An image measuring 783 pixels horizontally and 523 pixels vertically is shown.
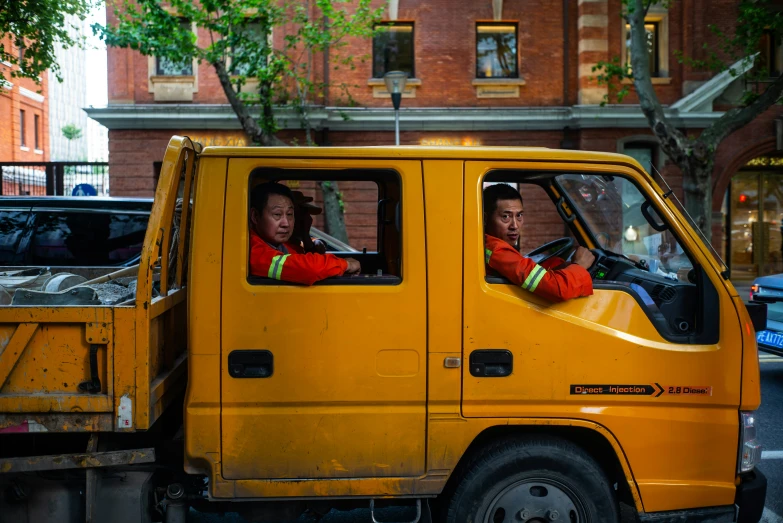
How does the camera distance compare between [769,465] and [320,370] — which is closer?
[320,370]

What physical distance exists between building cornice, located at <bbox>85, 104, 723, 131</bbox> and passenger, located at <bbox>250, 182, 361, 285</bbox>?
49.8 feet

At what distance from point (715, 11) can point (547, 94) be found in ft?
16.4

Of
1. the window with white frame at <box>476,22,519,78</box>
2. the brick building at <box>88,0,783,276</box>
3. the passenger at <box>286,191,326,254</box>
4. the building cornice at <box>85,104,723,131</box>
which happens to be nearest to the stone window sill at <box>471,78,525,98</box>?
the brick building at <box>88,0,783,276</box>

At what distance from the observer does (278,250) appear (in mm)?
3262

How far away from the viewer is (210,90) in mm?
18906

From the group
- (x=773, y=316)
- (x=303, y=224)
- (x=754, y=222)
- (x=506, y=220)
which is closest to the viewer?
(x=506, y=220)

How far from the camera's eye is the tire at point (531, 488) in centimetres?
315

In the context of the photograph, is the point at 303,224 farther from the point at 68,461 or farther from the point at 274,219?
the point at 68,461

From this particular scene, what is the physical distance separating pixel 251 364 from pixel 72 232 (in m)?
4.91

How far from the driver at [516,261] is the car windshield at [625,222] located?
41 cm

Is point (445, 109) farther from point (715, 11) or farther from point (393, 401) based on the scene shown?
point (393, 401)

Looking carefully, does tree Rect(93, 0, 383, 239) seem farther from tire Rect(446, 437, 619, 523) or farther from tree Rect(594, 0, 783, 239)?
tire Rect(446, 437, 619, 523)

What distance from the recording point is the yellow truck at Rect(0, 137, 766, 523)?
3049 millimetres

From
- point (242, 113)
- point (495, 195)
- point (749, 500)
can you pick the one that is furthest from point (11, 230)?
point (242, 113)
